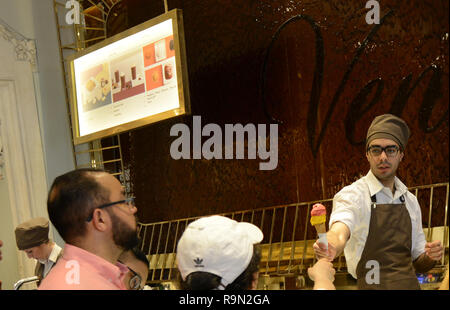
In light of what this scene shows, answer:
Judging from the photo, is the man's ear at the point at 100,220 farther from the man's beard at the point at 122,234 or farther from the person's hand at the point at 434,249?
the person's hand at the point at 434,249

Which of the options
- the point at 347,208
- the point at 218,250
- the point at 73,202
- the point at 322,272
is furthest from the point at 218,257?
the point at 347,208

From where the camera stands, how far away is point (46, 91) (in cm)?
537

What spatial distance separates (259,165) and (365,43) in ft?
3.70

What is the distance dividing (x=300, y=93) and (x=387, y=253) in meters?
1.88

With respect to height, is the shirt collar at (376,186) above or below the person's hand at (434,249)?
above

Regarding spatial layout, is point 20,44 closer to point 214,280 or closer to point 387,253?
point 387,253

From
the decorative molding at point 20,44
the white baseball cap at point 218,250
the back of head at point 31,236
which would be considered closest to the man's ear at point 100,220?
the white baseball cap at point 218,250

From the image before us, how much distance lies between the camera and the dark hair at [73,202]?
1961mm

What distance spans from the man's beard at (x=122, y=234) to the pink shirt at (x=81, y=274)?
0.09 metres

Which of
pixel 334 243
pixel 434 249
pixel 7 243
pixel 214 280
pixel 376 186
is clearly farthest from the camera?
pixel 7 243

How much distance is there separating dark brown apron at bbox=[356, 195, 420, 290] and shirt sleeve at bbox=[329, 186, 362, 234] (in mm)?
76

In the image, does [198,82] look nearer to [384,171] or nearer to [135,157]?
[135,157]
